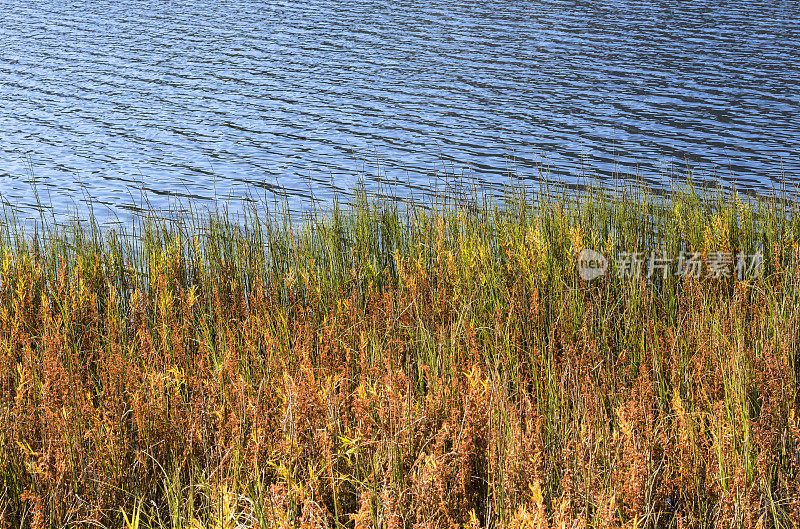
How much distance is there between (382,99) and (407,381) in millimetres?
10702

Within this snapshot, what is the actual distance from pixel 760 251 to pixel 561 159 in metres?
4.92

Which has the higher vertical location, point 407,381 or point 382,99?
point 407,381

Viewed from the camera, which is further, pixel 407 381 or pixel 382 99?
pixel 382 99

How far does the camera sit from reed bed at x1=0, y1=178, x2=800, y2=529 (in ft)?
9.00

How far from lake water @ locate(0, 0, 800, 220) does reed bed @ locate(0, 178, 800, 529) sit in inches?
101

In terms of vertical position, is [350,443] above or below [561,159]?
above

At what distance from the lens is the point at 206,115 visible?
41.6 feet

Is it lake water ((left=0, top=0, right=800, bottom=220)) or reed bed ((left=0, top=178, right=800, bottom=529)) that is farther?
lake water ((left=0, top=0, right=800, bottom=220))

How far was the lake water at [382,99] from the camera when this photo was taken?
32.3 feet

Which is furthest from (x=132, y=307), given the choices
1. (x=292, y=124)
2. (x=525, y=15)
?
(x=525, y=15)

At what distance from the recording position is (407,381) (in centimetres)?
331

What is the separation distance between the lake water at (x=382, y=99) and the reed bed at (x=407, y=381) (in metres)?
2.55

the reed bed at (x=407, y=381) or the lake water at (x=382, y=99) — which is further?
the lake water at (x=382, y=99)

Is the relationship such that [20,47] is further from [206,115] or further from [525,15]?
[525,15]
